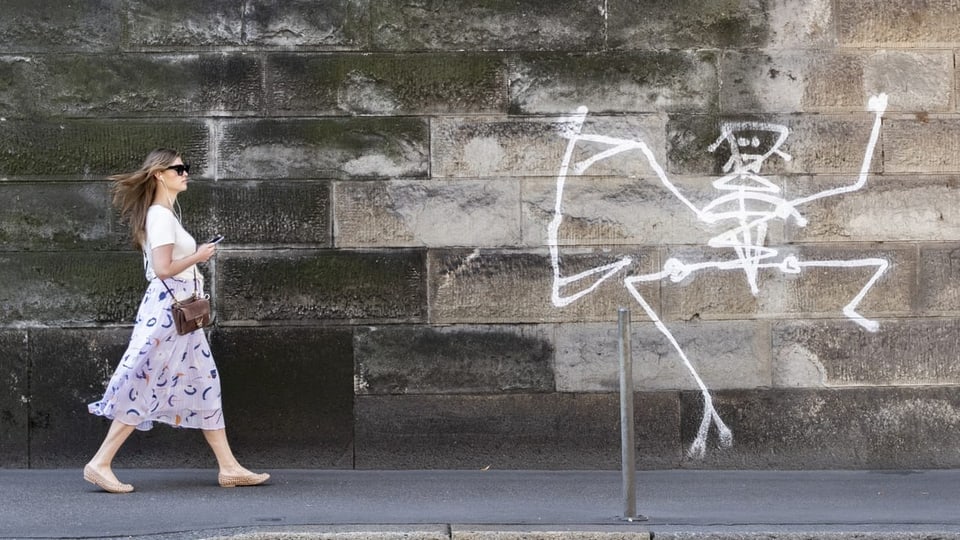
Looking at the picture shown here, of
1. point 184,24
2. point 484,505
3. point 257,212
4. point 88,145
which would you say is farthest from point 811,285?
point 88,145

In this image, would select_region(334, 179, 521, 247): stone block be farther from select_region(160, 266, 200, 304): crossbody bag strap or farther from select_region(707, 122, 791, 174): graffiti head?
select_region(707, 122, 791, 174): graffiti head

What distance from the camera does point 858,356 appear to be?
767 cm

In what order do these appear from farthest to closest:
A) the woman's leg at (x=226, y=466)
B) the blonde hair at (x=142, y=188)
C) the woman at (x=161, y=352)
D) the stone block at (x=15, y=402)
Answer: the stone block at (x=15, y=402), the woman's leg at (x=226, y=466), the blonde hair at (x=142, y=188), the woman at (x=161, y=352)

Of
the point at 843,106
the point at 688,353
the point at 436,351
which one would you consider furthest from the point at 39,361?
the point at 843,106

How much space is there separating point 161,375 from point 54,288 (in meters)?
1.21

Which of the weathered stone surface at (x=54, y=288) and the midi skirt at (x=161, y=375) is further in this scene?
the weathered stone surface at (x=54, y=288)

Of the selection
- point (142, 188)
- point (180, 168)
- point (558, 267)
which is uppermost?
point (180, 168)

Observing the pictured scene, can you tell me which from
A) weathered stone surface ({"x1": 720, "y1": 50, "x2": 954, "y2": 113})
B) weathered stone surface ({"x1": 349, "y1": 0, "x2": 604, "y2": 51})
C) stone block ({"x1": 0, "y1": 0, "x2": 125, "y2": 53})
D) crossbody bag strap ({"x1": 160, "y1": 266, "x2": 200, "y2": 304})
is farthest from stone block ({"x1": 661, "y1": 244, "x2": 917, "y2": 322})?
stone block ({"x1": 0, "y1": 0, "x2": 125, "y2": 53})

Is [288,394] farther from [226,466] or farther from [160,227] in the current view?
[160,227]

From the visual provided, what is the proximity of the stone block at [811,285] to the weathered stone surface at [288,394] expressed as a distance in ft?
6.69

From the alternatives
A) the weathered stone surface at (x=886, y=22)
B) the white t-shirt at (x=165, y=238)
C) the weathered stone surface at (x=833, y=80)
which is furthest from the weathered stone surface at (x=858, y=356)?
the white t-shirt at (x=165, y=238)

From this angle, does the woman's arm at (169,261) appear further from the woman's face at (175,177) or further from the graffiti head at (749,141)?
the graffiti head at (749,141)

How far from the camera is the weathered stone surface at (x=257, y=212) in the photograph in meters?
7.56

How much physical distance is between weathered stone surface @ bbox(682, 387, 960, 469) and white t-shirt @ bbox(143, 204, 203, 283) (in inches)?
121
